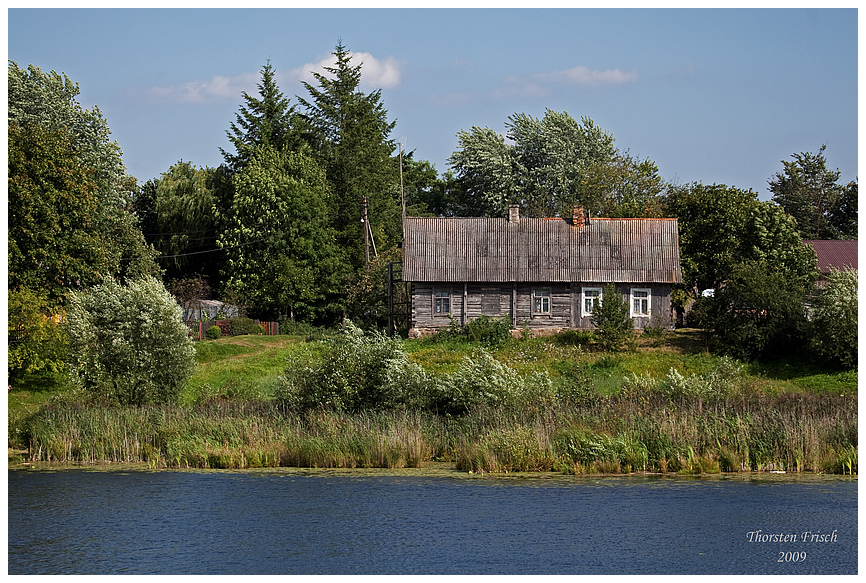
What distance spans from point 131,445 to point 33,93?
93.9ft

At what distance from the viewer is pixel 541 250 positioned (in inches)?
1795

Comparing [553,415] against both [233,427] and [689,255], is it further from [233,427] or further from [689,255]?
[689,255]

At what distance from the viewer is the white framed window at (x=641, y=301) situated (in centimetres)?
4447

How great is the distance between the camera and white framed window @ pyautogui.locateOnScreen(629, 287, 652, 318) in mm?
44469

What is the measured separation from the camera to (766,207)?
156 feet

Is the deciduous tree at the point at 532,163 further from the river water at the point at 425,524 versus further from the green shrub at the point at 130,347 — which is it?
the river water at the point at 425,524

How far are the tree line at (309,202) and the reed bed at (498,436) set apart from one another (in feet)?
29.6

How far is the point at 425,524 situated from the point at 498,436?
5599 millimetres

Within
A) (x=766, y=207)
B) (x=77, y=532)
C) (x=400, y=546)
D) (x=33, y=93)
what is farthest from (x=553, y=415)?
(x=33, y=93)

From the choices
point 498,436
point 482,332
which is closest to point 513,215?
point 482,332

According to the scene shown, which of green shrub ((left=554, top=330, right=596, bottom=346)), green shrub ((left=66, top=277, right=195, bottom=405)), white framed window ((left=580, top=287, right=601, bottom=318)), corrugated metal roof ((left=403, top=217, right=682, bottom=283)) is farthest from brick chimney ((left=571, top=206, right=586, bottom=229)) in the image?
green shrub ((left=66, top=277, right=195, bottom=405))

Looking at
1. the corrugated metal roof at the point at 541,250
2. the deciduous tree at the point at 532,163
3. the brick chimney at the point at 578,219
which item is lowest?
the corrugated metal roof at the point at 541,250

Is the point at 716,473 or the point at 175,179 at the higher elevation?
the point at 175,179

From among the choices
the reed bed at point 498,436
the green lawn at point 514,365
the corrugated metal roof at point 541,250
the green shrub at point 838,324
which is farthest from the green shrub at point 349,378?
the corrugated metal roof at point 541,250
